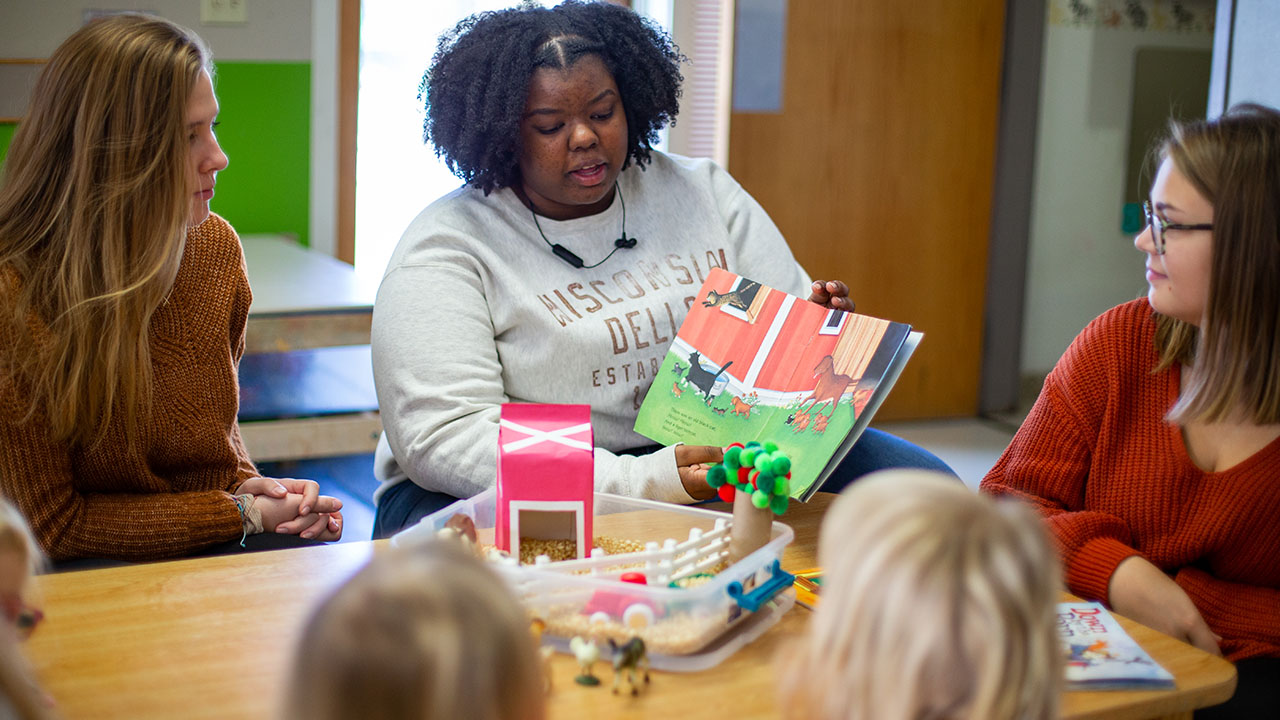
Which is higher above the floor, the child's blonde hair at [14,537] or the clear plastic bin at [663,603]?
the child's blonde hair at [14,537]

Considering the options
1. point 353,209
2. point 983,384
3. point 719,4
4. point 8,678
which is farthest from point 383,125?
point 8,678

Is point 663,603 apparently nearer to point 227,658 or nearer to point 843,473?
point 227,658

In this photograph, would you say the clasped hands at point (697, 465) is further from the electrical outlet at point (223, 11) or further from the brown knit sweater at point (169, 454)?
the electrical outlet at point (223, 11)

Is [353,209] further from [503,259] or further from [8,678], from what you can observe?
[8,678]

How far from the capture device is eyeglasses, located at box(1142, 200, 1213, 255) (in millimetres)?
1386

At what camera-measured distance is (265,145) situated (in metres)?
4.00

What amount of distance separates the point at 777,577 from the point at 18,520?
67 cm

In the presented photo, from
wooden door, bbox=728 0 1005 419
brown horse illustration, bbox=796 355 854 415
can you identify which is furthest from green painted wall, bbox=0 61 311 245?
brown horse illustration, bbox=796 355 854 415

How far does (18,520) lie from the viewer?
840 millimetres

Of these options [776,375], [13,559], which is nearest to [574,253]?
[776,375]

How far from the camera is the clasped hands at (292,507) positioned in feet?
5.39

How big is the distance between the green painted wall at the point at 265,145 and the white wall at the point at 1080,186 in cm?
256

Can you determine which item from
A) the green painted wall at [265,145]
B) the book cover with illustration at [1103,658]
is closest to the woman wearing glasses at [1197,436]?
the book cover with illustration at [1103,658]

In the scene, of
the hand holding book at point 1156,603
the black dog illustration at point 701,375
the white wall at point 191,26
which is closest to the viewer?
the hand holding book at point 1156,603
